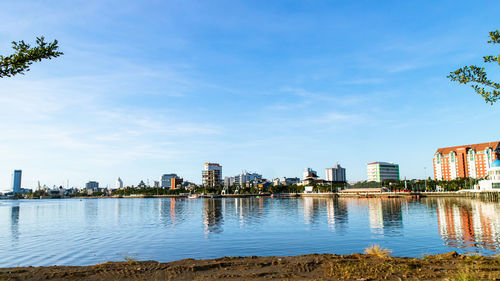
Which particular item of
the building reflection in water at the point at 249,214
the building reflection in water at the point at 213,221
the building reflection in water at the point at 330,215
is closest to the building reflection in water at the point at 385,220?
the building reflection in water at the point at 330,215

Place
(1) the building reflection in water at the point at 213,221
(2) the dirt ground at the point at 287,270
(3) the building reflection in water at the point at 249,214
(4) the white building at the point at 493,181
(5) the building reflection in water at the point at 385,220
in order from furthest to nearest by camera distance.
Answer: (4) the white building at the point at 493,181, (3) the building reflection in water at the point at 249,214, (1) the building reflection in water at the point at 213,221, (5) the building reflection in water at the point at 385,220, (2) the dirt ground at the point at 287,270

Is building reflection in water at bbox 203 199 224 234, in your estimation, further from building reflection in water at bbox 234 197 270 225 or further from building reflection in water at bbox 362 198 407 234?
building reflection in water at bbox 362 198 407 234

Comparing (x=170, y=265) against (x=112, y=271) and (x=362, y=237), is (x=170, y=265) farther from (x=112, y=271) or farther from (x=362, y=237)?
(x=362, y=237)

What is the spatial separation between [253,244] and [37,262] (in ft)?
66.2

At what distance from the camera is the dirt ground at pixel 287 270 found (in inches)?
619

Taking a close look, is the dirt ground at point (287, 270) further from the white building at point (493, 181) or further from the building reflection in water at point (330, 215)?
the white building at point (493, 181)

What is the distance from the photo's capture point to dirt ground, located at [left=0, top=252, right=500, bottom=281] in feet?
51.5

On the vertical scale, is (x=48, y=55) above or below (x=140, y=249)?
above

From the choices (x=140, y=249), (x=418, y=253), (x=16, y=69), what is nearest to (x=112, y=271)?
(x=16, y=69)

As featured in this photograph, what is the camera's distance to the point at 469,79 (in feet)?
53.9

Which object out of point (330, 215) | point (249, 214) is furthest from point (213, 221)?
point (330, 215)

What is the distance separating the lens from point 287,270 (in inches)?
687

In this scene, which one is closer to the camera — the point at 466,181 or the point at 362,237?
the point at 362,237

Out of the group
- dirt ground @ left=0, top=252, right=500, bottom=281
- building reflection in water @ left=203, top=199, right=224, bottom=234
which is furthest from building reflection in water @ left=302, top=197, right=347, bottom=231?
dirt ground @ left=0, top=252, right=500, bottom=281
